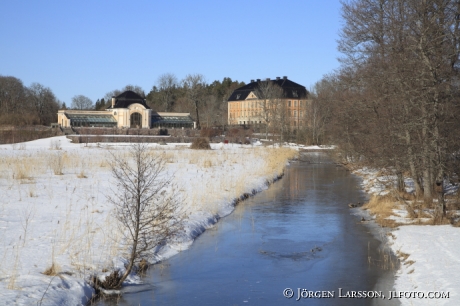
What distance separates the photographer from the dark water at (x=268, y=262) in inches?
364

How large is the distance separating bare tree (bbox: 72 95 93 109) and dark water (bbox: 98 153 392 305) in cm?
12073

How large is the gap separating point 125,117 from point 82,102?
53.5 m

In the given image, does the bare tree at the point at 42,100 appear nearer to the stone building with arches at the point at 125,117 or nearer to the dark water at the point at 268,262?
the stone building with arches at the point at 125,117

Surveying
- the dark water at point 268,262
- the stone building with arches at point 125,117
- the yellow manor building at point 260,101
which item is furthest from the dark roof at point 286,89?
the dark water at point 268,262

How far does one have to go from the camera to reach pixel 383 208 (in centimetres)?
1766

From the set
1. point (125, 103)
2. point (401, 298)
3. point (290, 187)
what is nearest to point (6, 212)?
point (401, 298)

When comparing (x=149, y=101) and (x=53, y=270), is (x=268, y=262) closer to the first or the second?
(x=53, y=270)

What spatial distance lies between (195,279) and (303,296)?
2163 mm

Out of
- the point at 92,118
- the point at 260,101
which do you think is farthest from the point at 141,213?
the point at 260,101

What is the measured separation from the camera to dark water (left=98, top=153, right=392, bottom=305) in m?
9.24

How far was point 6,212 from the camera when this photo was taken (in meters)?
13.6

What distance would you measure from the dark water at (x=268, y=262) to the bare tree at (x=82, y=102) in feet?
396

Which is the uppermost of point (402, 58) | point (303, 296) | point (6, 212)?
point (402, 58)

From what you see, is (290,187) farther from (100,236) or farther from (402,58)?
(100,236)
